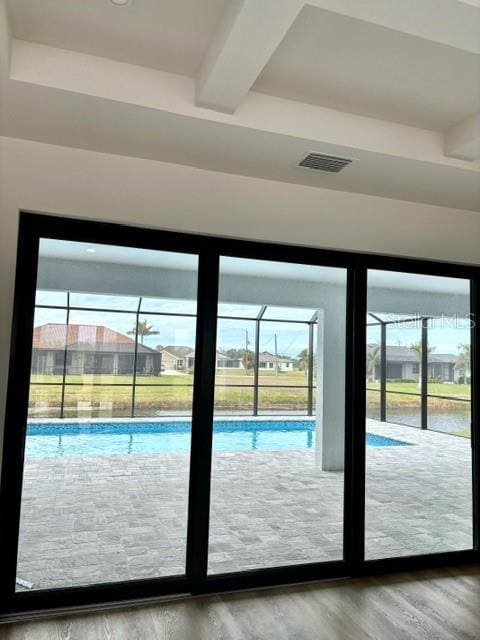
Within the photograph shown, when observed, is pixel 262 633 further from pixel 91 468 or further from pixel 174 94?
pixel 174 94

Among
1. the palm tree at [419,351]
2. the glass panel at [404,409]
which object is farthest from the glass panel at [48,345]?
the palm tree at [419,351]

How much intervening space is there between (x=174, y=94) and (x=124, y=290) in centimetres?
131

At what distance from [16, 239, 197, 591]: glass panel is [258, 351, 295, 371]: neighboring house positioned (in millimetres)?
535

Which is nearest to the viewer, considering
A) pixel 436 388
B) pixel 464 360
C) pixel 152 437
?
pixel 152 437

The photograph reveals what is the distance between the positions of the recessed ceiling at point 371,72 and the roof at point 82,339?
1.81 metres

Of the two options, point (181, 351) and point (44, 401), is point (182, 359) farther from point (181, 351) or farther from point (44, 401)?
point (44, 401)

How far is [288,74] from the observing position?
2678mm

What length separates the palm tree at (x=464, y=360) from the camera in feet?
14.0

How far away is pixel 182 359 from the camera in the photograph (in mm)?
3469

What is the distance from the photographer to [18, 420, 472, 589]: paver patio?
3113 mm

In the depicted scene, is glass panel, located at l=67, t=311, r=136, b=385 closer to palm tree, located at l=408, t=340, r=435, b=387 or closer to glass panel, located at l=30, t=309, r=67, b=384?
glass panel, located at l=30, t=309, r=67, b=384

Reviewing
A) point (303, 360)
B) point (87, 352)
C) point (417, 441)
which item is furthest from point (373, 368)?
point (87, 352)

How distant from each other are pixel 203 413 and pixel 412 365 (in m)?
1.81

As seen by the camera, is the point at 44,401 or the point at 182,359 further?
the point at 182,359
